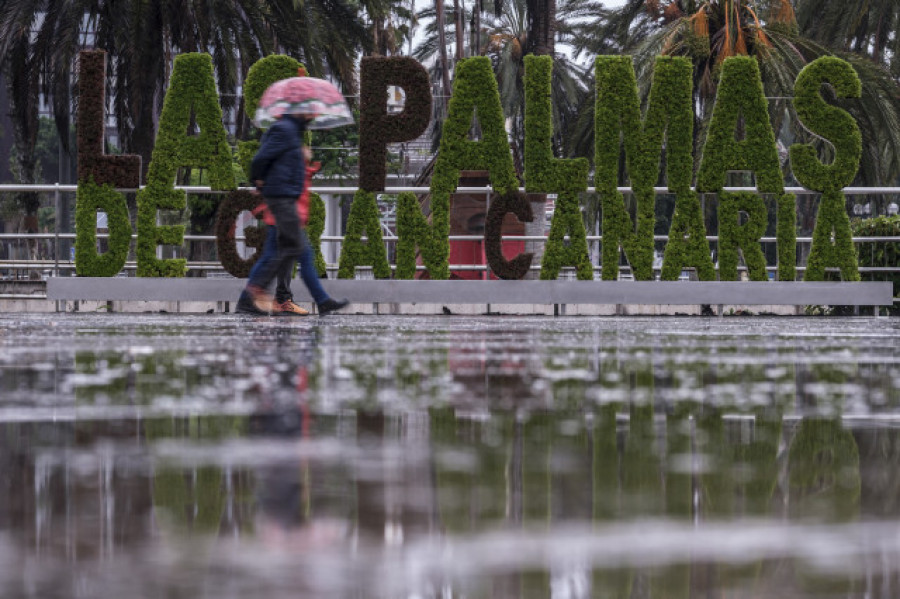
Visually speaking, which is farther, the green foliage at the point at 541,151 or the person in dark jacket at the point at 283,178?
the green foliage at the point at 541,151

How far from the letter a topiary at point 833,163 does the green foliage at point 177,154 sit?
7.28m

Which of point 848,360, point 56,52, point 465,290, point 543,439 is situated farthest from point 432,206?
point 543,439

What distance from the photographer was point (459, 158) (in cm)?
1647

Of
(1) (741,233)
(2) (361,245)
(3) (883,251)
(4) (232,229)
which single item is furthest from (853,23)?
(4) (232,229)

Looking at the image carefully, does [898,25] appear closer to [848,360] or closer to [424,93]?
[424,93]

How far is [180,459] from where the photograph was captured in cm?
288

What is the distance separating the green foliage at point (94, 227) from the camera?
16516 mm

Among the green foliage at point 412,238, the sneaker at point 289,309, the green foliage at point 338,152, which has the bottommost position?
the sneaker at point 289,309

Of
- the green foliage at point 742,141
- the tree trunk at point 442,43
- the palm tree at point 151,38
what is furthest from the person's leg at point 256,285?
the tree trunk at point 442,43

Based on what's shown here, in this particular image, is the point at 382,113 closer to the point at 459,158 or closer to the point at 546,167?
the point at 459,158

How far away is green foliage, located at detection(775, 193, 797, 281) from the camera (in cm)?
A: 1652

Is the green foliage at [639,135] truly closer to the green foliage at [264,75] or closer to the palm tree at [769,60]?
the green foliage at [264,75]

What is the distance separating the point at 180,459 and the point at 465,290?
530 inches

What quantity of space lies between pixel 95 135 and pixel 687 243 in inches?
299
